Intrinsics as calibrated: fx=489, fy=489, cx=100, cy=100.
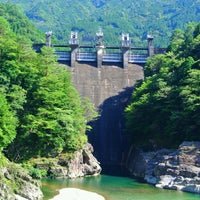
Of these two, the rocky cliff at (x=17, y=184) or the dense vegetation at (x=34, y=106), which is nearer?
the rocky cliff at (x=17, y=184)

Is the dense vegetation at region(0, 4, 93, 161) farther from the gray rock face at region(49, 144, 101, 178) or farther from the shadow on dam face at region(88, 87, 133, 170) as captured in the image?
the shadow on dam face at region(88, 87, 133, 170)

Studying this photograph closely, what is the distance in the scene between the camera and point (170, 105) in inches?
2103

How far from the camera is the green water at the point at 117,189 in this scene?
3647 centimetres

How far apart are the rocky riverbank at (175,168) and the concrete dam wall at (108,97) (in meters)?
13.6

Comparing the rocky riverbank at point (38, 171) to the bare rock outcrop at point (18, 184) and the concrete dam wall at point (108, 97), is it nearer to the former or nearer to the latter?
the bare rock outcrop at point (18, 184)

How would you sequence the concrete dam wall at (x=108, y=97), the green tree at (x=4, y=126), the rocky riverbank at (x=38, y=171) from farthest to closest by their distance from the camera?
the concrete dam wall at (x=108, y=97), the green tree at (x=4, y=126), the rocky riverbank at (x=38, y=171)

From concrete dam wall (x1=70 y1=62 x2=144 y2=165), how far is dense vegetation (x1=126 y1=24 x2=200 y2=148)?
4.60 meters

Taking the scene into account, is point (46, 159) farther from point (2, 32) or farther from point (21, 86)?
point (2, 32)

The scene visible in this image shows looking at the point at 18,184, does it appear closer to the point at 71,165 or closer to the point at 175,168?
the point at 175,168

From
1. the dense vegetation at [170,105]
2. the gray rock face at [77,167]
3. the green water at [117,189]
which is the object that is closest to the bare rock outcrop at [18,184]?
the green water at [117,189]

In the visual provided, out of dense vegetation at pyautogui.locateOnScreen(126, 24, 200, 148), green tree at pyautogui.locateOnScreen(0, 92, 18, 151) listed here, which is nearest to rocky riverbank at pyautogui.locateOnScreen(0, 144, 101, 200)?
green tree at pyautogui.locateOnScreen(0, 92, 18, 151)

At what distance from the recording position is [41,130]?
45875 millimetres

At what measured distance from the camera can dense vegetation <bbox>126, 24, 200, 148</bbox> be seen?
49.6m

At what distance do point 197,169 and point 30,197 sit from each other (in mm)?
17194
